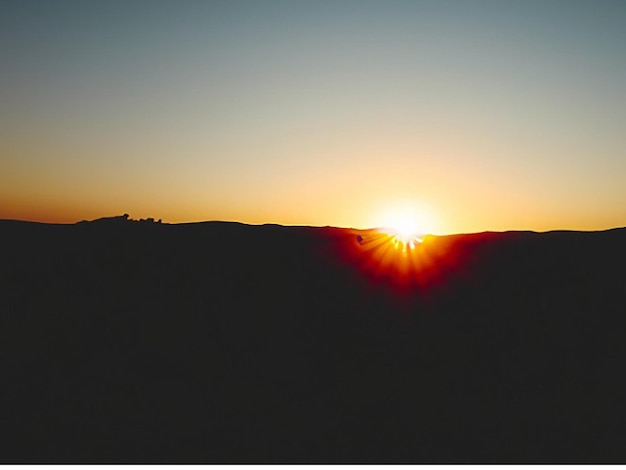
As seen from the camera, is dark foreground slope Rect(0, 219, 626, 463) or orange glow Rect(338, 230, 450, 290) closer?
dark foreground slope Rect(0, 219, 626, 463)

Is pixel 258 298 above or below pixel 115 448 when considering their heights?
above

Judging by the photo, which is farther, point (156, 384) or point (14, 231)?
point (14, 231)

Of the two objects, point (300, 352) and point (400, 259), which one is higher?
point (400, 259)

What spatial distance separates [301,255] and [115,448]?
14.4 metres

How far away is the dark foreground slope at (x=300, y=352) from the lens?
11.2 metres

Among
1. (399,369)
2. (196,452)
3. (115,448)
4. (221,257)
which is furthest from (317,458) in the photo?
(221,257)

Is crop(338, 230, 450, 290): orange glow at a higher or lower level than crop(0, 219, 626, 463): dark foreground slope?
higher

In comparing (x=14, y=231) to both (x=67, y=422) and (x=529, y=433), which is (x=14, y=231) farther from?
(x=529, y=433)

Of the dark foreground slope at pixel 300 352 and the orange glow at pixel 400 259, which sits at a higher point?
the orange glow at pixel 400 259

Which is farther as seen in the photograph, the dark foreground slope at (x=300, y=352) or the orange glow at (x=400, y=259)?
the orange glow at (x=400, y=259)

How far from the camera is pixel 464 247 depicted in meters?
27.7

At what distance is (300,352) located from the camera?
50.8ft

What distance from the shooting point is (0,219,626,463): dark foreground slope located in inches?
442

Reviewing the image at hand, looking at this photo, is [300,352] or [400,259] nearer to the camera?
[300,352]
